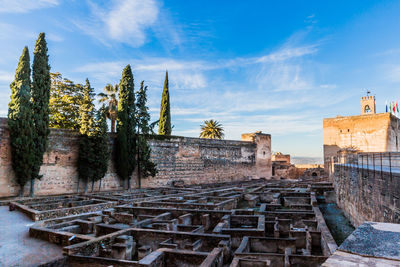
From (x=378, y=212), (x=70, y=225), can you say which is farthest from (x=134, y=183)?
(x=378, y=212)

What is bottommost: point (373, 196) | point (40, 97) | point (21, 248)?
point (21, 248)

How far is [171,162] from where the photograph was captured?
23016mm

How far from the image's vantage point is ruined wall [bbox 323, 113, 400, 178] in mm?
28438

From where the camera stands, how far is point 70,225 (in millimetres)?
8922

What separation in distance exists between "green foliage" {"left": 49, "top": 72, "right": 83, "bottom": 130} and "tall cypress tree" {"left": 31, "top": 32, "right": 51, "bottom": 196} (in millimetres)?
6574

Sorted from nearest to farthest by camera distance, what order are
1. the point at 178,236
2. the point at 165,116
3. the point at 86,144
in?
the point at 178,236 < the point at 86,144 < the point at 165,116

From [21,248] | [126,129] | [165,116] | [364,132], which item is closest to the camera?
[21,248]

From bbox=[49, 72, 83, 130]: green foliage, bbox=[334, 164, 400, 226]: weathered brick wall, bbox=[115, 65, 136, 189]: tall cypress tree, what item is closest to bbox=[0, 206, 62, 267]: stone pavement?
bbox=[334, 164, 400, 226]: weathered brick wall

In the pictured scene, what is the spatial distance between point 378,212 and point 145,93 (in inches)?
736

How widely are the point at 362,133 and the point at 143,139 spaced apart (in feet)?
77.6

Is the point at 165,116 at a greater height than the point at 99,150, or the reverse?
the point at 165,116

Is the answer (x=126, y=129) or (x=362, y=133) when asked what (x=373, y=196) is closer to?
(x=126, y=129)

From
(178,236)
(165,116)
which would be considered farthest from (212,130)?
(178,236)

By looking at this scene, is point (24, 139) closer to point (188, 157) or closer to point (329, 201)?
point (188, 157)
